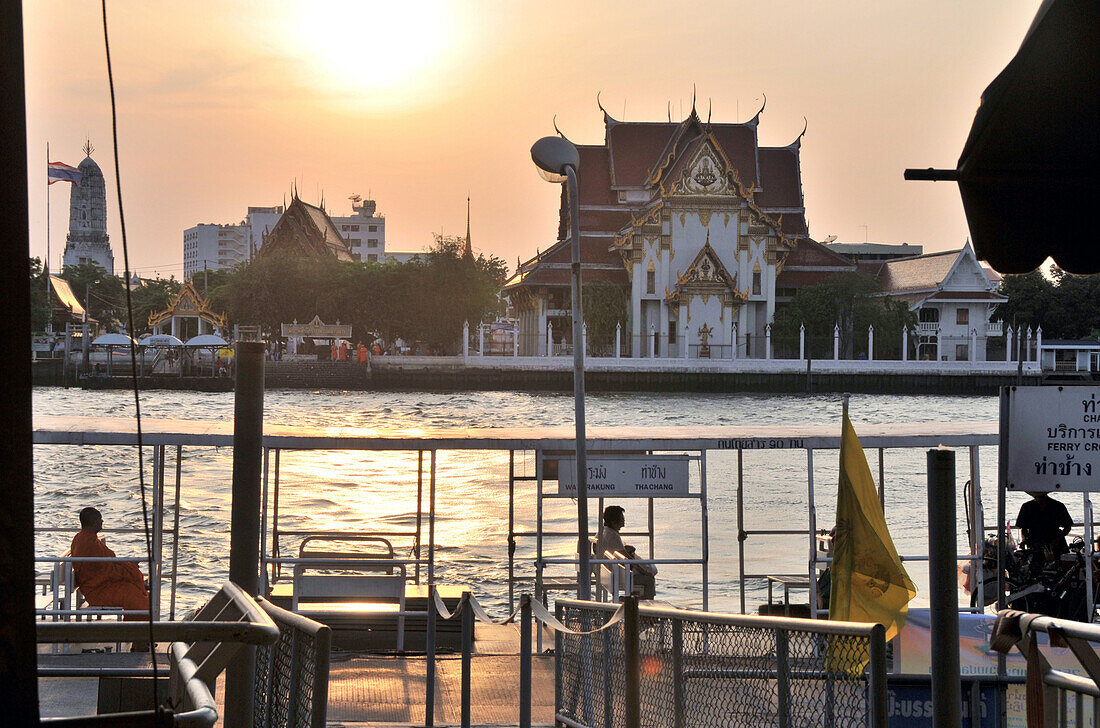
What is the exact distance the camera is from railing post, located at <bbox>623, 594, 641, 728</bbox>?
5.27 meters

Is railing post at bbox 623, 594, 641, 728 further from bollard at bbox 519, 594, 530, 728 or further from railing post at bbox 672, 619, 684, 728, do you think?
bollard at bbox 519, 594, 530, 728

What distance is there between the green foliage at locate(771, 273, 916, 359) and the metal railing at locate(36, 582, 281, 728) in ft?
218

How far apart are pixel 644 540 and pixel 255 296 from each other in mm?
50456

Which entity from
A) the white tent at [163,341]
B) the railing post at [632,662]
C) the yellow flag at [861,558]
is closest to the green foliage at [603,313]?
the white tent at [163,341]

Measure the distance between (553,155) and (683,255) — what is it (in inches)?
2411

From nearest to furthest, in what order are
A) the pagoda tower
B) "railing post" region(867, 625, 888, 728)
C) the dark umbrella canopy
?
1. the dark umbrella canopy
2. "railing post" region(867, 625, 888, 728)
3. the pagoda tower

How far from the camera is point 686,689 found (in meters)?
5.44

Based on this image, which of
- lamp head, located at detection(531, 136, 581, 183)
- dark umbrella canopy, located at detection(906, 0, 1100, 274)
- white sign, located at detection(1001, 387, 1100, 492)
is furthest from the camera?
lamp head, located at detection(531, 136, 581, 183)

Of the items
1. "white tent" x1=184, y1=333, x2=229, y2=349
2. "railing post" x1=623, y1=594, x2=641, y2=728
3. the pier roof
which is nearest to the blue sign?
"railing post" x1=623, y1=594, x2=641, y2=728

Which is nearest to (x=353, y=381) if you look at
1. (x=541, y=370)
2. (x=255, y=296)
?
(x=255, y=296)

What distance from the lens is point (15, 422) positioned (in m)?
2.08

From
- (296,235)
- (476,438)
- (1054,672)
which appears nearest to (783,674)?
(1054,672)

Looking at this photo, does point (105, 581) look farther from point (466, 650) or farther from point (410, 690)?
point (466, 650)

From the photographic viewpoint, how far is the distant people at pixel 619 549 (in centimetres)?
1243
